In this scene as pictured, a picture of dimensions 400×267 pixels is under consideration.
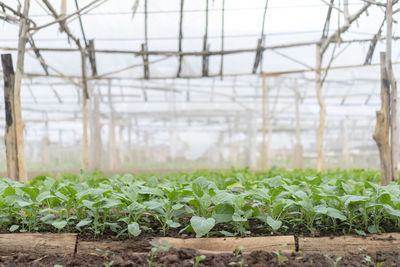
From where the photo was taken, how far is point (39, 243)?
237cm

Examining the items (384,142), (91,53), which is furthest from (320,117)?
(91,53)

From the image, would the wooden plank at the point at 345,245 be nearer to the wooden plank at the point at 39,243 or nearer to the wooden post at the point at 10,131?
the wooden plank at the point at 39,243

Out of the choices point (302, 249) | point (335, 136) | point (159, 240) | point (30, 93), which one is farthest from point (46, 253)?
point (335, 136)

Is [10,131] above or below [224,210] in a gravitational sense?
above

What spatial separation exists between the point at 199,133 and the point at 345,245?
13776 millimetres

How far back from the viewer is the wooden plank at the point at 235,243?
2.29m

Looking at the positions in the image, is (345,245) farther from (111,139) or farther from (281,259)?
(111,139)

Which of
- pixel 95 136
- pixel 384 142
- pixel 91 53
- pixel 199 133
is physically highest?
pixel 91 53

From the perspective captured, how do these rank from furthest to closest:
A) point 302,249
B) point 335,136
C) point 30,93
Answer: point 335,136, point 30,93, point 302,249

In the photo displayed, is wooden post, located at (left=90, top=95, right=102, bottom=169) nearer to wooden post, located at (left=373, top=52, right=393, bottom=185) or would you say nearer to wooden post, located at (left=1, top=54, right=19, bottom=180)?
wooden post, located at (left=1, top=54, right=19, bottom=180)

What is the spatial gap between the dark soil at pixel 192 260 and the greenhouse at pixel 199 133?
1 cm

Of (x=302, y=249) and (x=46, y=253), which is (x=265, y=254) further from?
(x=46, y=253)

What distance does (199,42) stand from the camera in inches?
384

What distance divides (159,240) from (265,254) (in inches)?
27.1
